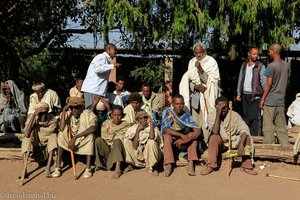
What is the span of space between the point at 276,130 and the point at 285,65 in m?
1.07

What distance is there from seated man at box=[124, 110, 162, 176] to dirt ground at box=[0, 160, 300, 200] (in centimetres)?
15

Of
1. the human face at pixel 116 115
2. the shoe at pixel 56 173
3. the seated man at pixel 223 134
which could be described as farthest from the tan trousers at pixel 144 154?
the shoe at pixel 56 173

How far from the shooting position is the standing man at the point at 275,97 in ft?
25.2

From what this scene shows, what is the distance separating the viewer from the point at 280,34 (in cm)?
919

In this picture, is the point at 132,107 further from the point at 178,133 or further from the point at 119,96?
the point at 178,133

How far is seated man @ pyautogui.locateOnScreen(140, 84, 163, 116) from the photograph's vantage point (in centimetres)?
826

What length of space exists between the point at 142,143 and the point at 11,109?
331 centimetres

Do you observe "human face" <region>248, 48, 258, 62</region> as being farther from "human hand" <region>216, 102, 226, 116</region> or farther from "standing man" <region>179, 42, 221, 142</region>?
"human hand" <region>216, 102, 226, 116</region>

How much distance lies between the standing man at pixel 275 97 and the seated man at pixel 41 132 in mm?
3279

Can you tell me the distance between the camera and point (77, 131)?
7.34 m

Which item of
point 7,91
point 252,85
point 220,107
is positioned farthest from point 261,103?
point 7,91

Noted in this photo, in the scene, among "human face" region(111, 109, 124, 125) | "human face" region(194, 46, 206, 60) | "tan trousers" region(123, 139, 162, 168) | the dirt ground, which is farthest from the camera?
"human face" region(194, 46, 206, 60)

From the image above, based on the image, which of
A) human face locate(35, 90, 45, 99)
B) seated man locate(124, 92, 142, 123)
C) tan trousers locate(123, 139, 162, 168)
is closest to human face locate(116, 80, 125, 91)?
seated man locate(124, 92, 142, 123)

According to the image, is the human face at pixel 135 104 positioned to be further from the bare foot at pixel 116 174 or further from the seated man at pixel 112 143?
the bare foot at pixel 116 174
